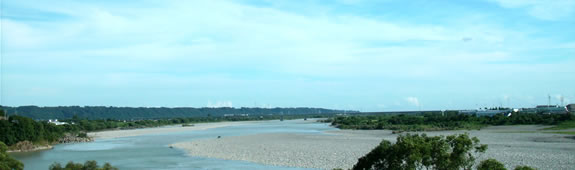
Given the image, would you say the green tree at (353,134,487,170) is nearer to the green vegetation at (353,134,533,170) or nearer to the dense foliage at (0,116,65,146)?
the green vegetation at (353,134,533,170)

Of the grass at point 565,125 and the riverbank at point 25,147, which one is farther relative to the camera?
the grass at point 565,125

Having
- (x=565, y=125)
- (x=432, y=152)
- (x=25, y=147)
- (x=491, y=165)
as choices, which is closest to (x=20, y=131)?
(x=25, y=147)

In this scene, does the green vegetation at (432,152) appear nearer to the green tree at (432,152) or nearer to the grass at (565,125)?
the green tree at (432,152)

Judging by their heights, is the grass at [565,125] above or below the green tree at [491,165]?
above

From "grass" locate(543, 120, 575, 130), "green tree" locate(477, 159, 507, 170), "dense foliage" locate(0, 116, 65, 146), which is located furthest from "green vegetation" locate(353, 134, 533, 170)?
"grass" locate(543, 120, 575, 130)

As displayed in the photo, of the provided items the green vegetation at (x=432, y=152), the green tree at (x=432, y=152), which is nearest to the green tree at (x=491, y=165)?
the green vegetation at (x=432, y=152)

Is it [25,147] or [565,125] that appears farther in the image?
[565,125]

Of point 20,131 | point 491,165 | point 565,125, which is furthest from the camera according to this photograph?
point 565,125

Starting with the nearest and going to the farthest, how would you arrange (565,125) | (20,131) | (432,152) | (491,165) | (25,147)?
(491,165) → (432,152) → (25,147) → (20,131) → (565,125)

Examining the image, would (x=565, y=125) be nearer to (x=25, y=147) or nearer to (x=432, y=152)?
(x=432, y=152)

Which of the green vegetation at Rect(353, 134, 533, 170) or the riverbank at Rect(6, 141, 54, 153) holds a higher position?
the green vegetation at Rect(353, 134, 533, 170)

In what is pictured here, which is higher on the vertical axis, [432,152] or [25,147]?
[432,152]

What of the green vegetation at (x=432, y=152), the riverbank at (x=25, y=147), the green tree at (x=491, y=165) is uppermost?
the green vegetation at (x=432, y=152)

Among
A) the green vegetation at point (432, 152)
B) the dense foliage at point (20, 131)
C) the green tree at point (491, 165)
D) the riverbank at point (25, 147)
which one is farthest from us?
the dense foliage at point (20, 131)
